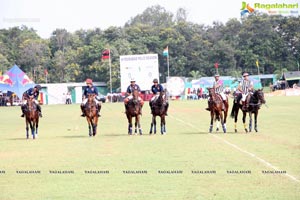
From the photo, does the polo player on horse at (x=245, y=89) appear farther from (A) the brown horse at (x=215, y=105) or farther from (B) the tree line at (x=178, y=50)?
(B) the tree line at (x=178, y=50)

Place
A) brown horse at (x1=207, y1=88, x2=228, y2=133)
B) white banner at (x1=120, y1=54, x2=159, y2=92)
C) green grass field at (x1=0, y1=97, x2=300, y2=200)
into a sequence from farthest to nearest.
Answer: white banner at (x1=120, y1=54, x2=159, y2=92) → brown horse at (x1=207, y1=88, x2=228, y2=133) → green grass field at (x1=0, y1=97, x2=300, y2=200)

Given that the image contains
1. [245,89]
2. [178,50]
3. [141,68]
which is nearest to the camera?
[245,89]

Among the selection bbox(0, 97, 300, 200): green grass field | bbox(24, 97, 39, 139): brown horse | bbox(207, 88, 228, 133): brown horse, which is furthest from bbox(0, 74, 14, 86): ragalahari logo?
bbox(0, 97, 300, 200): green grass field

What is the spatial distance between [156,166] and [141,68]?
198 ft

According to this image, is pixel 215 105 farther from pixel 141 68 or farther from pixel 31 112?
pixel 141 68

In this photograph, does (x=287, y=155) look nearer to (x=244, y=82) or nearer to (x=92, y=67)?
(x=244, y=82)

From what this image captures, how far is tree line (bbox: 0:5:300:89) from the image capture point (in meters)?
114

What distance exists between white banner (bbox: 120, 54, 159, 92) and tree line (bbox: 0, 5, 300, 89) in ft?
104

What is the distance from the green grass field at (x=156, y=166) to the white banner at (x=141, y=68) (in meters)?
50.2

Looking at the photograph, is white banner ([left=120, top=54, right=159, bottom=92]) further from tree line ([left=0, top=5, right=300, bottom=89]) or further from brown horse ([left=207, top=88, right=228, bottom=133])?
brown horse ([left=207, top=88, right=228, bottom=133])

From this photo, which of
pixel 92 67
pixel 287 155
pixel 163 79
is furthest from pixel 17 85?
pixel 287 155

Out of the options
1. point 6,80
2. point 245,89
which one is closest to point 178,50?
point 6,80

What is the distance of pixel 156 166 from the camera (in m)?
15.0

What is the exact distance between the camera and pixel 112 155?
1784 centimetres
